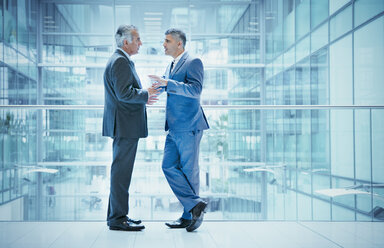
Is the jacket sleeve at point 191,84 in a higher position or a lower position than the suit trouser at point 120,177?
higher

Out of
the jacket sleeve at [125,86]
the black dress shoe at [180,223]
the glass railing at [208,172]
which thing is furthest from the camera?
the glass railing at [208,172]

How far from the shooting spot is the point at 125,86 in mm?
2158

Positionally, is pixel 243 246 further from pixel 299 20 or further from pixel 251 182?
pixel 299 20

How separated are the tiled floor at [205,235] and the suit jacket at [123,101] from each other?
24.8 inches

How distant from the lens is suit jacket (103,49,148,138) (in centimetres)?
216

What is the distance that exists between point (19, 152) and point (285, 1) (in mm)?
10697

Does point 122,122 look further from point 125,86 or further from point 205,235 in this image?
point 205,235

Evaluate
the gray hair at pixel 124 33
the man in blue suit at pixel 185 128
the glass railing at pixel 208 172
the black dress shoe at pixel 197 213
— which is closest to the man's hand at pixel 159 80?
the man in blue suit at pixel 185 128

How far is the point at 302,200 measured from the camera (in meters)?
2.77

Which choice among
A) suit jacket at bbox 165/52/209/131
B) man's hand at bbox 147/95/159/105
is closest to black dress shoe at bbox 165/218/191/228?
suit jacket at bbox 165/52/209/131

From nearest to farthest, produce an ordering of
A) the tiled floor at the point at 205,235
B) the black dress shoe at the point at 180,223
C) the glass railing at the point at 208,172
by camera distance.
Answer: the tiled floor at the point at 205,235, the black dress shoe at the point at 180,223, the glass railing at the point at 208,172

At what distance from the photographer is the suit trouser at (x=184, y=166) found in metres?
2.28

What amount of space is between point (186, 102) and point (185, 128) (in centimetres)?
17

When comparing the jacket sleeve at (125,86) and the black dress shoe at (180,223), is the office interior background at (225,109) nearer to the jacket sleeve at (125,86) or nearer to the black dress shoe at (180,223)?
the black dress shoe at (180,223)
